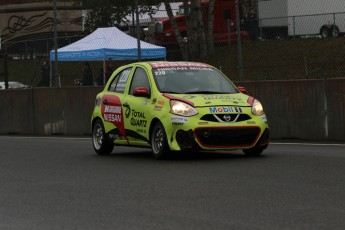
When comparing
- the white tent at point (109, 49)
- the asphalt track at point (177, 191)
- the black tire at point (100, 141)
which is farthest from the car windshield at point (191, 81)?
the white tent at point (109, 49)

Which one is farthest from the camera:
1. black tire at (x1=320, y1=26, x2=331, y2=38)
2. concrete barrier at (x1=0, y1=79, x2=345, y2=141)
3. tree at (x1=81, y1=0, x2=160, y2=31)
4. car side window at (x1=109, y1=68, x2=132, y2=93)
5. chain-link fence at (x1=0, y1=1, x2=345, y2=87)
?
tree at (x1=81, y1=0, x2=160, y2=31)

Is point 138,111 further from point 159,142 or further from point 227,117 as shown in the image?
point 227,117

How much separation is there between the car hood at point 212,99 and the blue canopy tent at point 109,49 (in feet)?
50.1

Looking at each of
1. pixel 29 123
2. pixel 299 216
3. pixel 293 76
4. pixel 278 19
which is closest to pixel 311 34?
pixel 278 19

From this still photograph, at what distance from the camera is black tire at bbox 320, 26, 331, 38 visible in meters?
29.0

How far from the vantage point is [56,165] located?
14586mm

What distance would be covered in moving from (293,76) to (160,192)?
53.5 feet

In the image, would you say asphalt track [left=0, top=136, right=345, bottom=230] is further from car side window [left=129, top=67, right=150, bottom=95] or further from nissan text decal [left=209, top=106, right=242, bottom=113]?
car side window [left=129, top=67, right=150, bottom=95]

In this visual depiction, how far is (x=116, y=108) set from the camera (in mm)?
15734

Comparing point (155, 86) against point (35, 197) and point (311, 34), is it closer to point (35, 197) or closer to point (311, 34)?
point (35, 197)

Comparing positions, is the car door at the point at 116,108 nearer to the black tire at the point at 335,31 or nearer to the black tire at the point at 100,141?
the black tire at the point at 100,141

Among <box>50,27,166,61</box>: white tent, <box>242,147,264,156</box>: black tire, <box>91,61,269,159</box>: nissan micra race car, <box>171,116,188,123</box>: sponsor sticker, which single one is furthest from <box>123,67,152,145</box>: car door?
<box>50,27,166,61</box>: white tent

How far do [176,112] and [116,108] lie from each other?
76.7 inches

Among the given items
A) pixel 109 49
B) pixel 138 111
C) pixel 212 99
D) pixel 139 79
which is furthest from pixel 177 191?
pixel 109 49
